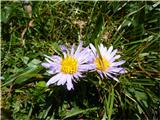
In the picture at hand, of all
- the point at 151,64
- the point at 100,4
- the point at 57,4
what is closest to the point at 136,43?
the point at 151,64

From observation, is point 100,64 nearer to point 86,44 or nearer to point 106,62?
point 106,62

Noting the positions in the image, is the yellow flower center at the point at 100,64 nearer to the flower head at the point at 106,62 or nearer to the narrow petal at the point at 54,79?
the flower head at the point at 106,62

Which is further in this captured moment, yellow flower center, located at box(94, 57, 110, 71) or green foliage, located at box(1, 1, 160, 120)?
green foliage, located at box(1, 1, 160, 120)

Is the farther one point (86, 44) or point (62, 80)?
point (86, 44)

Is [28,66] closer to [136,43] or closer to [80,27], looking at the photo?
[80,27]

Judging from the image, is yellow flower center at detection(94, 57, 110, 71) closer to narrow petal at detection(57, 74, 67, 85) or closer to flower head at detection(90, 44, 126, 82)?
flower head at detection(90, 44, 126, 82)

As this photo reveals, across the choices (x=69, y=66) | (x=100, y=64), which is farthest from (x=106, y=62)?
(x=69, y=66)

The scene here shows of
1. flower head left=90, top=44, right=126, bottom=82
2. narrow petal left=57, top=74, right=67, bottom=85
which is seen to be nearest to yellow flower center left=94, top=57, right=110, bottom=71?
flower head left=90, top=44, right=126, bottom=82
